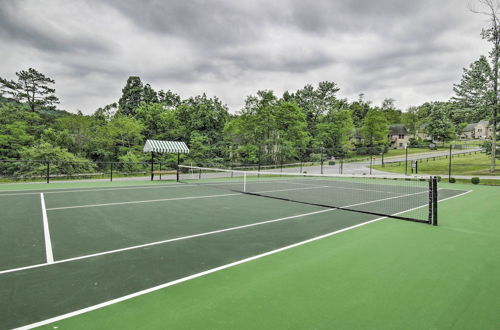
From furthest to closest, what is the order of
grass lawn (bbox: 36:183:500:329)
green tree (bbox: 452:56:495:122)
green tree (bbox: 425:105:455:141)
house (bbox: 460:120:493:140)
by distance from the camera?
1. house (bbox: 460:120:493:140)
2. green tree (bbox: 425:105:455:141)
3. green tree (bbox: 452:56:495:122)
4. grass lawn (bbox: 36:183:500:329)

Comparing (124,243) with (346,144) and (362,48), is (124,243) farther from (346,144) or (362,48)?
(346,144)

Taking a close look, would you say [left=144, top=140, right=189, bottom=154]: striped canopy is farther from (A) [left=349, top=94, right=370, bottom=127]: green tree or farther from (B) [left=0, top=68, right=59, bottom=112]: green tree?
(A) [left=349, top=94, right=370, bottom=127]: green tree

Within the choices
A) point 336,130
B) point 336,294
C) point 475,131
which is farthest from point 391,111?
point 336,294

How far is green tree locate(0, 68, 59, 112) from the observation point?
36.9 m

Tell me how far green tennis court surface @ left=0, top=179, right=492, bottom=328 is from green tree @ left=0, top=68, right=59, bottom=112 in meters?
41.4

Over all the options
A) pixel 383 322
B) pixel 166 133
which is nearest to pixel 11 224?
pixel 383 322

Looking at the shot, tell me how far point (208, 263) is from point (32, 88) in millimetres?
49916

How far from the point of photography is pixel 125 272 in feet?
12.7

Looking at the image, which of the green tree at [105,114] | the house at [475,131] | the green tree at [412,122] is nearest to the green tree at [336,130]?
the green tree at [105,114]

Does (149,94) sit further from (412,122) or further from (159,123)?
(412,122)

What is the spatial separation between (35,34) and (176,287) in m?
32.4

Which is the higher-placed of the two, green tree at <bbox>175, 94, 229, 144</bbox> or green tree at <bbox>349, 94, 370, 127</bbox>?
green tree at <bbox>349, 94, 370, 127</bbox>

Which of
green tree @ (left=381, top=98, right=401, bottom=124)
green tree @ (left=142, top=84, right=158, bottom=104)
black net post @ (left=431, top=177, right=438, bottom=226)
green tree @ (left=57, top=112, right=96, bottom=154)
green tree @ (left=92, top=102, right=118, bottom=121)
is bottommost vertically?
black net post @ (left=431, top=177, right=438, bottom=226)

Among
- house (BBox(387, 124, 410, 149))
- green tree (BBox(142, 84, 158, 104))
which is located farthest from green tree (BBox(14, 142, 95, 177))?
house (BBox(387, 124, 410, 149))
